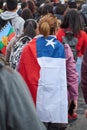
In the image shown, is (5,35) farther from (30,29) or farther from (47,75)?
(47,75)

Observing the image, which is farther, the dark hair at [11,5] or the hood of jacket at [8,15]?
the dark hair at [11,5]

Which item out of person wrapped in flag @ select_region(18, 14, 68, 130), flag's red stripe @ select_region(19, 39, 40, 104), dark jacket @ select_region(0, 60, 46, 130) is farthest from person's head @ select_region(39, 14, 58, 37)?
dark jacket @ select_region(0, 60, 46, 130)

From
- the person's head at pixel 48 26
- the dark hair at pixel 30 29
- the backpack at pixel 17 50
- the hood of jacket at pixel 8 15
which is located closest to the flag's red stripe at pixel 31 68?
the person's head at pixel 48 26

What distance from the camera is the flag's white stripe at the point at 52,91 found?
12.7ft

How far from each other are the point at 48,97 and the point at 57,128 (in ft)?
1.39

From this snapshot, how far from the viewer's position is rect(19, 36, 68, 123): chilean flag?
3.87 metres

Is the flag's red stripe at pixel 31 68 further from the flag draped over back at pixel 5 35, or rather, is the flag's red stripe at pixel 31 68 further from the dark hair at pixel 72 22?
the flag draped over back at pixel 5 35

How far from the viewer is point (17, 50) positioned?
4.51 metres

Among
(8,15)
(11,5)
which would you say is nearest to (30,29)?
(8,15)

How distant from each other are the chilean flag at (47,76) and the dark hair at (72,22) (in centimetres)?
170

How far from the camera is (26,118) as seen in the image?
73.8 inches

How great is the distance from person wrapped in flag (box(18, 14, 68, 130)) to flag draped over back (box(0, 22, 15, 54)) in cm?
201

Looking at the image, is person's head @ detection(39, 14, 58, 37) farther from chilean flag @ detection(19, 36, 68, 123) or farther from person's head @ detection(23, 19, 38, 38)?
person's head @ detection(23, 19, 38, 38)

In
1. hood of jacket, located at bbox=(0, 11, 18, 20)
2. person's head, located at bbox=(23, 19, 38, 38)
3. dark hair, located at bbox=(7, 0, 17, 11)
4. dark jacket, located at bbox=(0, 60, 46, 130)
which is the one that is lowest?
dark jacket, located at bbox=(0, 60, 46, 130)
